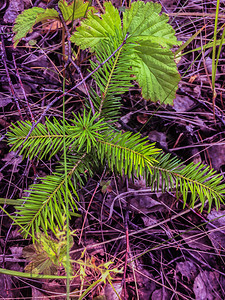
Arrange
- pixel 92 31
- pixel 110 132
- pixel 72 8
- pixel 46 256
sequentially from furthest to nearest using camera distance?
pixel 72 8 < pixel 92 31 < pixel 46 256 < pixel 110 132

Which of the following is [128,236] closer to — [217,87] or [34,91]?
[34,91]

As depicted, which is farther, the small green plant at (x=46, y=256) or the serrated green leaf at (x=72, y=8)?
the serrated green leaf at (x=72, y=8)

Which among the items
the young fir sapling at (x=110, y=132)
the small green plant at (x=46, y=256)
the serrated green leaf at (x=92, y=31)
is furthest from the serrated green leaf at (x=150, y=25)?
the small green plant at (x=46, y=256)

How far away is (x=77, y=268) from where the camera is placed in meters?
1.47

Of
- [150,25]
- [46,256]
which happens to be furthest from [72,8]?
[46,256]

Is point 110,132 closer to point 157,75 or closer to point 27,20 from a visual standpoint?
point 157,75

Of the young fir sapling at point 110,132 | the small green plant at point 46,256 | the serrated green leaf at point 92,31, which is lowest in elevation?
the small green plant at point 46,256

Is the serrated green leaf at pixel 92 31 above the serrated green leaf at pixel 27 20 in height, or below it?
below

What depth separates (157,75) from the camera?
1.75m

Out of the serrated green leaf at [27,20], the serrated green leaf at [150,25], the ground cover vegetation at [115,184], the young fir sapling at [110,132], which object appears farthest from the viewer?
the serrated green leaf at [27,20]

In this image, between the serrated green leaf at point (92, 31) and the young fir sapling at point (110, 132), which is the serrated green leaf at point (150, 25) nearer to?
the young fir sapling at point (110, 132)

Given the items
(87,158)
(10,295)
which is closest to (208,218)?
(87,158)

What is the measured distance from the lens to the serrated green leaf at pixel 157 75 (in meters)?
1.69

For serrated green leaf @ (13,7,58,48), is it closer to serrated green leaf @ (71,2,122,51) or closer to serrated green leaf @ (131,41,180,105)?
serrated green leaf @ (71,2,122,51)
